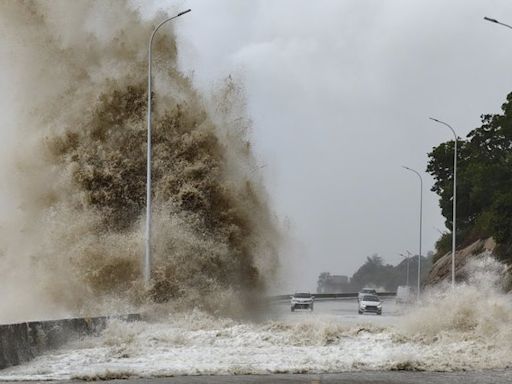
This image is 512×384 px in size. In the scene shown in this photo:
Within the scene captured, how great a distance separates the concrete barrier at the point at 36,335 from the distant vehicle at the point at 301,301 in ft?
122

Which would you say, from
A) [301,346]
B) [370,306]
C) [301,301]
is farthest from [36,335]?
[301,301]

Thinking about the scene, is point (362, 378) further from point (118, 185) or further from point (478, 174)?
point (478, 174)

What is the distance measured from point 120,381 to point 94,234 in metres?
15.2

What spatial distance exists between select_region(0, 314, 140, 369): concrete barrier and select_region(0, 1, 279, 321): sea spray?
22.6 feet

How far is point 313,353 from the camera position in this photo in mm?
17281

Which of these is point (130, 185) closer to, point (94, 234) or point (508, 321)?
point (94, 234)

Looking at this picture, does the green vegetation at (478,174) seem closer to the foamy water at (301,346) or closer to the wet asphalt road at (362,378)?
the foamy water at (301,346)

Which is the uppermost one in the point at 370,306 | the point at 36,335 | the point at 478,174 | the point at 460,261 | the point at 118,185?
the point at 478,174

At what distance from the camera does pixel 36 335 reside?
1675 centimetres

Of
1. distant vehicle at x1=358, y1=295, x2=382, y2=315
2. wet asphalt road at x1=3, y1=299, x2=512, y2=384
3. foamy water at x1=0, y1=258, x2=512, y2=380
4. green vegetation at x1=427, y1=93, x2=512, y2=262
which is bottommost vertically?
distant vehicle at x1=358, y1=295, x2=382, y2=315

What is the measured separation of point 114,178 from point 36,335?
42.7 feet

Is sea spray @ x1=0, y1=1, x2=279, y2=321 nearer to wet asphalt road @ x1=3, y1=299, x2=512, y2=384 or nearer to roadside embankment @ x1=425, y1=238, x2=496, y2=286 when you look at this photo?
wet asphalt road @ x1=3, y1=299, x2=512, y2=384

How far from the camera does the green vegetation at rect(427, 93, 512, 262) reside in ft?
233

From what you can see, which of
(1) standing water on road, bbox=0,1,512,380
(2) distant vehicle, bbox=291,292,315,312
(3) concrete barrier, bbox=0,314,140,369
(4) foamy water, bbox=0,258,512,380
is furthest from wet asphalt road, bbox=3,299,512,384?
(2) distant vehicle, bbox=291,292,315,312
